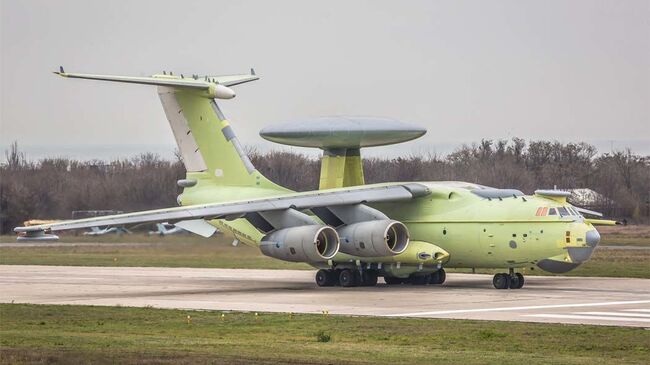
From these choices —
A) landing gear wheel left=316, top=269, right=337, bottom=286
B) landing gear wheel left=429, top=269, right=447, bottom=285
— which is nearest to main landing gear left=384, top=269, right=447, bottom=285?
landing gear wheel left=429, top=269, right=447, bottom=285

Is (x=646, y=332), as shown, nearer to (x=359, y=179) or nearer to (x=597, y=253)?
(x=359, y=179)

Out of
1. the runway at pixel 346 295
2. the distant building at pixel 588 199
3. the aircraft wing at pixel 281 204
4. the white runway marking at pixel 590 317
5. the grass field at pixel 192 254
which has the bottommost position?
the white runway marking at pixel 590 317

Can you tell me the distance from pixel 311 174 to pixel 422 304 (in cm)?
1757

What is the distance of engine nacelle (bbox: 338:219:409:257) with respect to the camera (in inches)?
1103

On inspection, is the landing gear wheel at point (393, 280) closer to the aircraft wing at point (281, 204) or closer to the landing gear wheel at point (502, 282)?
Result: the aircraft wing at point (281, 204)

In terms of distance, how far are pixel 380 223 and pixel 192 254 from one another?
6.46 meters

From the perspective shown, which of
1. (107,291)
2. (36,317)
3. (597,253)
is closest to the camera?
(36,317)

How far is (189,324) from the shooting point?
801 inches

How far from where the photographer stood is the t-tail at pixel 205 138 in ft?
106

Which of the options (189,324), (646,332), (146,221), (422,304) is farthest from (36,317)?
(646,332)

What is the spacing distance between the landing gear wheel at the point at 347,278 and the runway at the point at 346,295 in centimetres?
37

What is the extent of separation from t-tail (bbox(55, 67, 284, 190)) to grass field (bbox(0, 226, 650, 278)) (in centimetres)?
177

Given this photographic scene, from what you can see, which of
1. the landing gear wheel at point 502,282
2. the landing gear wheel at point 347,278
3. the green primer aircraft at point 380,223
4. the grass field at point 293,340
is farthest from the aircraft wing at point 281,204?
the grass field at point 293,340

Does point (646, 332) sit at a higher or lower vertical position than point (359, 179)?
lower
